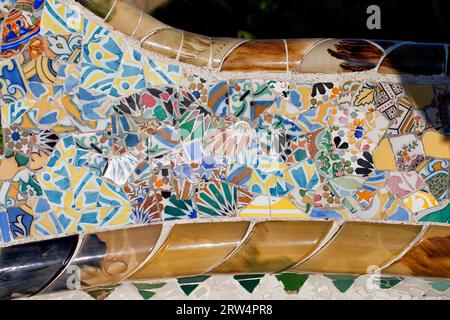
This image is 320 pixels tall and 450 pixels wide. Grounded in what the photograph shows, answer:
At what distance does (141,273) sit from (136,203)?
20cm

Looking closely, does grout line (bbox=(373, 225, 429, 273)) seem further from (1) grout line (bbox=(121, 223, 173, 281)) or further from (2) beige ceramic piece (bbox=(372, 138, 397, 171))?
(1) grout line (bbox=(121, 223, 173, 281))

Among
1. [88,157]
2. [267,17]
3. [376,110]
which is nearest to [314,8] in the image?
[267,17]

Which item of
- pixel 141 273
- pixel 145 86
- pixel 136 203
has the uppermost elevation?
pixel 145 86

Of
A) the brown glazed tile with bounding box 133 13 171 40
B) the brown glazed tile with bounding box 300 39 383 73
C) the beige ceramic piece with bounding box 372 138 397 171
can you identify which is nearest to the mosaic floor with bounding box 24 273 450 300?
the beige ceramic piece with bounding box 372 138 397 171

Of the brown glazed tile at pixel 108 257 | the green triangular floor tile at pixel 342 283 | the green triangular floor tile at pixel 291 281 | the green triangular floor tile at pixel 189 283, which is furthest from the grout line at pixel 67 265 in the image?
the green triangular floor tile at pixel 342 283

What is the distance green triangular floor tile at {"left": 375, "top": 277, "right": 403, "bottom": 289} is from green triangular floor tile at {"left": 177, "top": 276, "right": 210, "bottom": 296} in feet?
1.65

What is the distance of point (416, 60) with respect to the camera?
8.80 ft

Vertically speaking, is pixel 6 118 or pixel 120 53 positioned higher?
pixel 120 53

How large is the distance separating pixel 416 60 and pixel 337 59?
0.75 ft

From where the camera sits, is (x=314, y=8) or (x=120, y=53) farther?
(x=314, y=8)

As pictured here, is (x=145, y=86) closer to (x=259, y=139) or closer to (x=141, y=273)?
(x=259, y=139)

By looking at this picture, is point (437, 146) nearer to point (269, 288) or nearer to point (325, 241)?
point (325, 241)

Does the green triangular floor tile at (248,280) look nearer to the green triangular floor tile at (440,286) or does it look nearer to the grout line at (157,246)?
the grout line at (157,246)

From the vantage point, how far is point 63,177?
2.65 m
